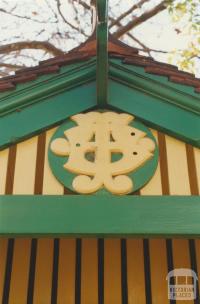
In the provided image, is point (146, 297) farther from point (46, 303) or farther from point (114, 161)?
point (114, 161)

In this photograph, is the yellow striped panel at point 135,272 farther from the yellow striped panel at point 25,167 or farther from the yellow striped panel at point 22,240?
the yellow striped panel at point 25,167

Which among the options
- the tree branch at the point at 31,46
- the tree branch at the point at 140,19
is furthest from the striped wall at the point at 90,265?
the tree branch at the point at 140,19

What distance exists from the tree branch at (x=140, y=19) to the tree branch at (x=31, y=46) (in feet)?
4.26

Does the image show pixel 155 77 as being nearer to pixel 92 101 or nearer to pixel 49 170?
pixel 92 101

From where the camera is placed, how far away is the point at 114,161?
7.63 feet

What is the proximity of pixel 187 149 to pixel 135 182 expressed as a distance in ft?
1.33

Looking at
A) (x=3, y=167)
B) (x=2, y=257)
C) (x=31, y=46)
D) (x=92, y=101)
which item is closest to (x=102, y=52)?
(x=92, y=101)

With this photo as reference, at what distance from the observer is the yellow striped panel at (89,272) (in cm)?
263

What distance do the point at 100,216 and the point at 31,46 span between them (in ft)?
24.6

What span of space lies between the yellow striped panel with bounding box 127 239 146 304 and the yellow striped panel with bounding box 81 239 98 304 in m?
0.21

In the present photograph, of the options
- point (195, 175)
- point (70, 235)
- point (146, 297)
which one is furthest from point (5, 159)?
point (146, 297)

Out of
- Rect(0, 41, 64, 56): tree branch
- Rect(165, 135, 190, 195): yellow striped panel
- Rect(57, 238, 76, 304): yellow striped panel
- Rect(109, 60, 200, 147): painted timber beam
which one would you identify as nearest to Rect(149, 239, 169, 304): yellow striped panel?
Rect(57, 238, 76, 304): yellow striped panel

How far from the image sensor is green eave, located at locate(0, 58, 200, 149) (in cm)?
246

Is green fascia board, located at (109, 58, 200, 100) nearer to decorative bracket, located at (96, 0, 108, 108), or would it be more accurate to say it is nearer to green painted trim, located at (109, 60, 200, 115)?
green painted trim, located at (109, 60, 200, 115)
